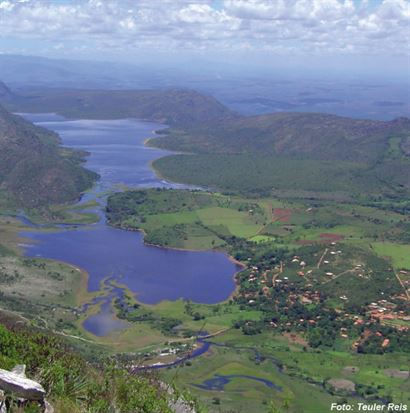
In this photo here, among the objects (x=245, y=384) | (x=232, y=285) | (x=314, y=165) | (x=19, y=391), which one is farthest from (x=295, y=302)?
(x=314, y=165)

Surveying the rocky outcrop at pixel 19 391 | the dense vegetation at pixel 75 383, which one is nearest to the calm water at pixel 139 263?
the dense vegetation at pixel 75 383

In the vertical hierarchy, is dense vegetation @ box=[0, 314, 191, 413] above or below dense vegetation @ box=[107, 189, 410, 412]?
above

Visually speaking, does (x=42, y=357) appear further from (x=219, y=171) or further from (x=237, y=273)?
(x=219, y=171)

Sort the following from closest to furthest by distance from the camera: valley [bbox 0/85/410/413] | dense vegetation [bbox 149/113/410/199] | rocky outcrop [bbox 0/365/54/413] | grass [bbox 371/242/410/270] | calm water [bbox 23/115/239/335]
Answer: rocky outcrop [bbox 0/365/54/413] < valley [bbox 0/85/410/413] < calm water [bbox 23/115/239/335] < grass [bbox 371/242/410/270] < dense vegetation [bbox 149/113/410/199]

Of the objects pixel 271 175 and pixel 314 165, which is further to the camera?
pixel 314 165

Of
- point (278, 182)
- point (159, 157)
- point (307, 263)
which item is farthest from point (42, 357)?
point (159, 157)

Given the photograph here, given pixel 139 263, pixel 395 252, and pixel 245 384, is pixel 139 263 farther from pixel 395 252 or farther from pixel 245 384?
pixel 245 384

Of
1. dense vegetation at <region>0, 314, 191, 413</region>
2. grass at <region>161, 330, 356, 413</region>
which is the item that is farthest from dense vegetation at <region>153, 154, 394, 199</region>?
dense vegetation at <region>0, 314, 191, 413</region>

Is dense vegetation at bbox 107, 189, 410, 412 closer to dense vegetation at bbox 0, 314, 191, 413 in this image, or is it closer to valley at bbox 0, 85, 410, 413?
valley at bbox 0, 85, 410, 413
